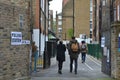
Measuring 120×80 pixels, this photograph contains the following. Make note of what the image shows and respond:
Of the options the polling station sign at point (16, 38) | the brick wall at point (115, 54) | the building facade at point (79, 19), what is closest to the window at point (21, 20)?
the polling station sign at point (16, 38)

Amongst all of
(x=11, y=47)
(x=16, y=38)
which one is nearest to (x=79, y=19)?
(x=16, y=38)

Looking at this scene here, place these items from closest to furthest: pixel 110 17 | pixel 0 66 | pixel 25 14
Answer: pixel 0 66, pixel 25 14, pixel 110 17

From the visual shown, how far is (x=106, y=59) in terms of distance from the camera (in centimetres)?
1983

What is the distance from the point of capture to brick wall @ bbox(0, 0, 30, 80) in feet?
45.5

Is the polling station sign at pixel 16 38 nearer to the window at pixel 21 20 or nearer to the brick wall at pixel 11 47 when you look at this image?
the brick wall at pixel 11 47

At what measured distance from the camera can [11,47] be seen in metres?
14.5

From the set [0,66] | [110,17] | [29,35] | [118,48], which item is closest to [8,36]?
[0,66]

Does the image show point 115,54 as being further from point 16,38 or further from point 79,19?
point 79,19

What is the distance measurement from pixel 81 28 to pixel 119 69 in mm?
84051

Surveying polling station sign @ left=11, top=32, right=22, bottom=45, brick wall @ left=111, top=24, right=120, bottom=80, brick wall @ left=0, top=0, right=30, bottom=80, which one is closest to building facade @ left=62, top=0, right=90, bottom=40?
brick wall @ left=111, top=24, right=120, bottom=80

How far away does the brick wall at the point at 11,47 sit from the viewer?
13867 millimetres

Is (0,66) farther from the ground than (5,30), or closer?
closer

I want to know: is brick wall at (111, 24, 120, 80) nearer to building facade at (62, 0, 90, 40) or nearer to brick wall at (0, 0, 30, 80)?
brick wall at (0, 0, 30, 80)

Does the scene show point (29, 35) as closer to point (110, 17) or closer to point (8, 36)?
point (8, 36)
